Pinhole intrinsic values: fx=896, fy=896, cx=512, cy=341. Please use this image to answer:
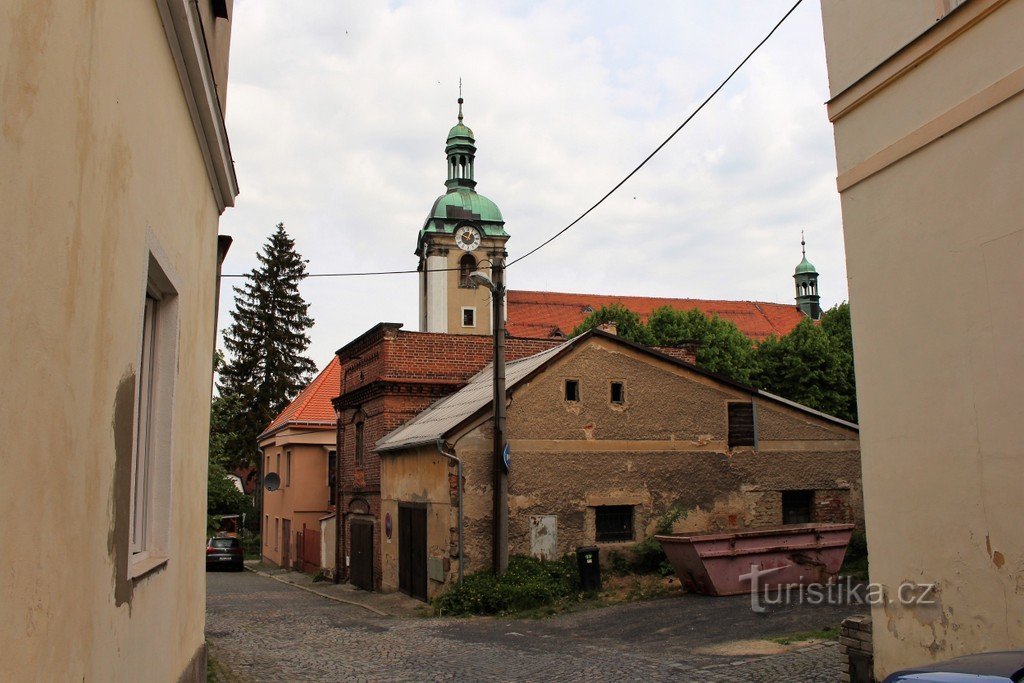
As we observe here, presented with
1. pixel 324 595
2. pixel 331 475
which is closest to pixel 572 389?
pixel 324 595

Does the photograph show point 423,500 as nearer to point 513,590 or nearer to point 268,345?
point 513,590

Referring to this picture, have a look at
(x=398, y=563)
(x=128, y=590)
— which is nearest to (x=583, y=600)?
(x=398, y=563)

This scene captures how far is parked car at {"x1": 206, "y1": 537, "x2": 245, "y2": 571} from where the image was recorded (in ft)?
109

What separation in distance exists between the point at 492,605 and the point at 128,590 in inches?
486

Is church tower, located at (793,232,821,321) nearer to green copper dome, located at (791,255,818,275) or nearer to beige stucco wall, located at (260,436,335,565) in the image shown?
green copper dome, located at (791,255,818,275)

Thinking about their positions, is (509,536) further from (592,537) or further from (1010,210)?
(1010,210)

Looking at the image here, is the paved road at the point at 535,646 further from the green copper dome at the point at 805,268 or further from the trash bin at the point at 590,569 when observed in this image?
the green copper dome at the point at 805,268

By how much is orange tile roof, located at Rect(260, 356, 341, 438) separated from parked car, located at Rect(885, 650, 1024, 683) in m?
28.7

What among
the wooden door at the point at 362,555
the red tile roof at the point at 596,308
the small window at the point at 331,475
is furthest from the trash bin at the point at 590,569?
the red tile roof at the point at 596,308

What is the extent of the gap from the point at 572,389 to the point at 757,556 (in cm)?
510

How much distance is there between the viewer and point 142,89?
14.6 feet

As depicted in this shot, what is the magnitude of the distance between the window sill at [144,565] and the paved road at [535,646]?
551 centimetres

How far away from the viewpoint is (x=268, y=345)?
51.5 meters

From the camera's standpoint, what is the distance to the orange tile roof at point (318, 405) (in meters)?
32.6
